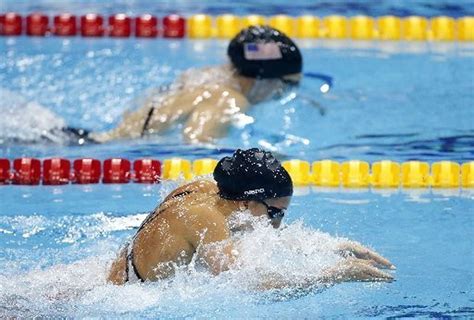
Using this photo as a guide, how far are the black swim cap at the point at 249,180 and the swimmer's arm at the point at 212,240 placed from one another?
0.39ft

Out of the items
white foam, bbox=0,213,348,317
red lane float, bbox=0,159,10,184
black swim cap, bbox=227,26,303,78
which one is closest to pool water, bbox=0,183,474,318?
white foam, bbox=0,213,348,317

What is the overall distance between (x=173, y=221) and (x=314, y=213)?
61.0 inches

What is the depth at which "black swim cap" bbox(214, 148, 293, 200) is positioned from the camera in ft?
13.1

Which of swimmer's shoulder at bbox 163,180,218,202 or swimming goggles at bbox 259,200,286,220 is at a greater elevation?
swimmer's shoulder at bbox 163,180,218,202

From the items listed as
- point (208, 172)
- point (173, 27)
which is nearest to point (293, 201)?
point (208, 172)

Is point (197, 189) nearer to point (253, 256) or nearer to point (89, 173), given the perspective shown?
point (253, 256)

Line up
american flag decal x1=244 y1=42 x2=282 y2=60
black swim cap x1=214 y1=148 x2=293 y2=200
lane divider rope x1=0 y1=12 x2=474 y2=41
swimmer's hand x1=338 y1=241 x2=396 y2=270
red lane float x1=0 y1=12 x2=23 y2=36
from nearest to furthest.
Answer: black swim cap x1=214 y1=148 x2=293 y2=200, swimmer's hand x1=338 y1=241 x2=396 y2=270, american flag decal x1=244 y1=42 x2=282 y2=60, lane divider rope x1=0 y1=12 x2=474 y2=41, red lane float x1=0 y1=12 x2=23 y2=36

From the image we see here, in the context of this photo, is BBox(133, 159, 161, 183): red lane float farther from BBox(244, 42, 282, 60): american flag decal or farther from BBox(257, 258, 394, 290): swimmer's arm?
BBox(257, 258, 394, 290): swimmer's arm

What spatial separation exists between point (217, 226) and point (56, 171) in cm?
223

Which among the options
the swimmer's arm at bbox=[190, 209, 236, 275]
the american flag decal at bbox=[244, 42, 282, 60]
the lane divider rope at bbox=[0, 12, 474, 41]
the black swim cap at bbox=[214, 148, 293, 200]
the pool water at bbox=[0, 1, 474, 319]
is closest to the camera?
the swimmer's arm at bbox=[190, 209, 236, 275]

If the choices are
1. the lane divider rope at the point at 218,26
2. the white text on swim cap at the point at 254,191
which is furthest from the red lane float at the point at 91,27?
the white text on swim cap at the point at 254,191

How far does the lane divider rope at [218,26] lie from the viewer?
28.6 feet

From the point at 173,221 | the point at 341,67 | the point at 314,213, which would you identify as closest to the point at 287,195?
the point at 173,221

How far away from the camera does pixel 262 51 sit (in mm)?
6141
